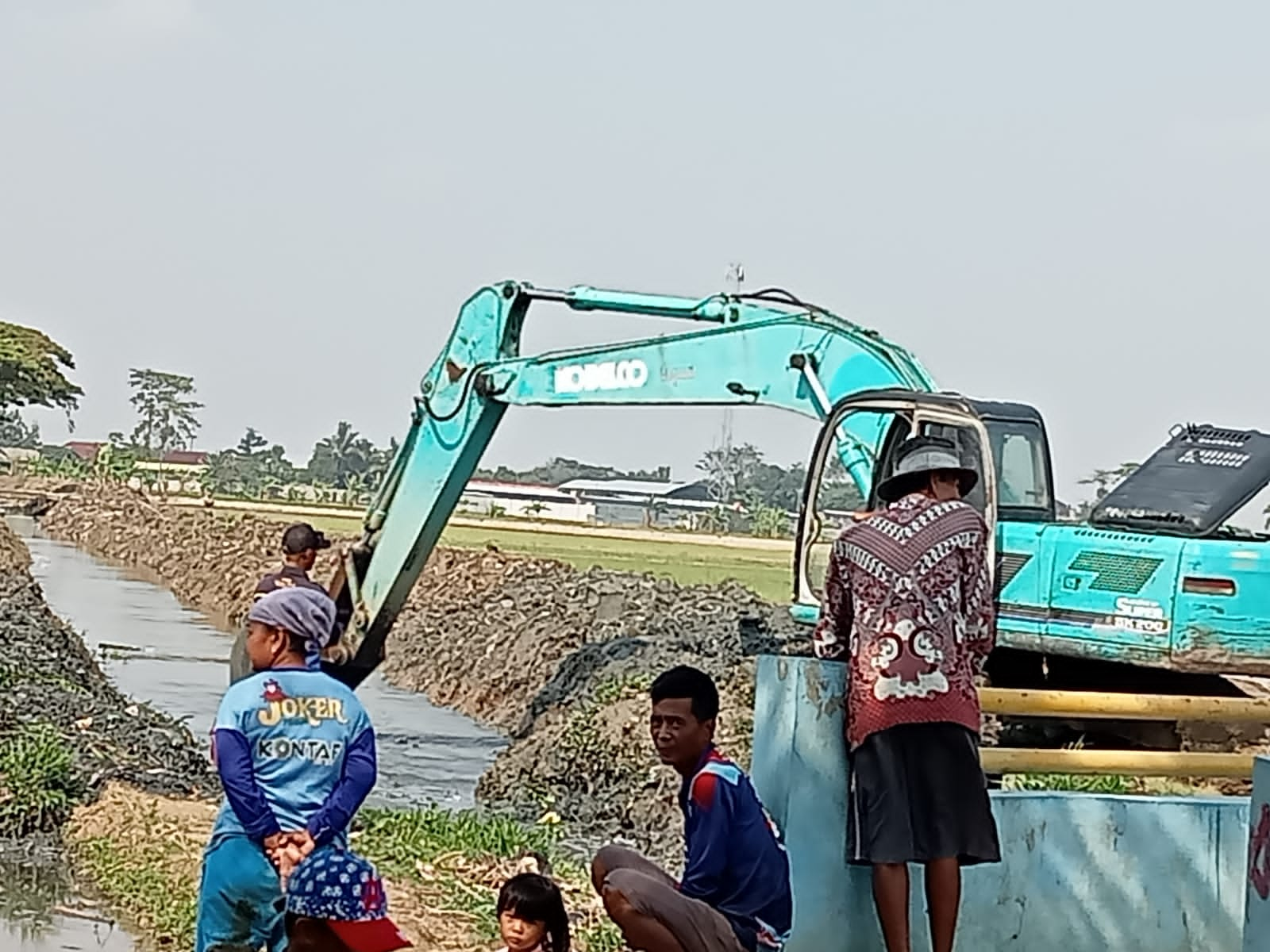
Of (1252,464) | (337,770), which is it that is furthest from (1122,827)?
(1252,464)

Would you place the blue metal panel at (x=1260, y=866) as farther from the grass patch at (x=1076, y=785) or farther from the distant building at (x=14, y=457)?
the distant building at (x=14, y=457)

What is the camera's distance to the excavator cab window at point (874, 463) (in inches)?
462

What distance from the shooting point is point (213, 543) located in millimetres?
47812

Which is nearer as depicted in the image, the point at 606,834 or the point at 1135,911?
the point at 1135,911

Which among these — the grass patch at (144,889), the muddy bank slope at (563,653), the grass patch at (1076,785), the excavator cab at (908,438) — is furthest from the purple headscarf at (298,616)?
the muddy bank slope at (563,653)

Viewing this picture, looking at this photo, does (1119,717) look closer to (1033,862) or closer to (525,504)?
(1033,862)

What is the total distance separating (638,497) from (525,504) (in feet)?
55.5

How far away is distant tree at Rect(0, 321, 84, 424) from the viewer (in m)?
74.6

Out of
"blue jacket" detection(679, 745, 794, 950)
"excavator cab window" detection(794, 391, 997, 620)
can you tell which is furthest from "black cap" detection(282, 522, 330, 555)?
"blue jacket" detection(679, 745, 794, 950)

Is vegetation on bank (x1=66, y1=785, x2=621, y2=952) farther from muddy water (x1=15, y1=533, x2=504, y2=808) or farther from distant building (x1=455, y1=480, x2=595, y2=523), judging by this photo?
distant building (x1=455, y1=480, x2=595, y2=523)

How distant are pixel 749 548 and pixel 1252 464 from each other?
182 feet

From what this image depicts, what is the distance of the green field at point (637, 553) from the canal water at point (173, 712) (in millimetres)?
8108

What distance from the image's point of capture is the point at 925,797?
666 centimetres

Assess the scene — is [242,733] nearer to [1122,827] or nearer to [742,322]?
[1122,827]
